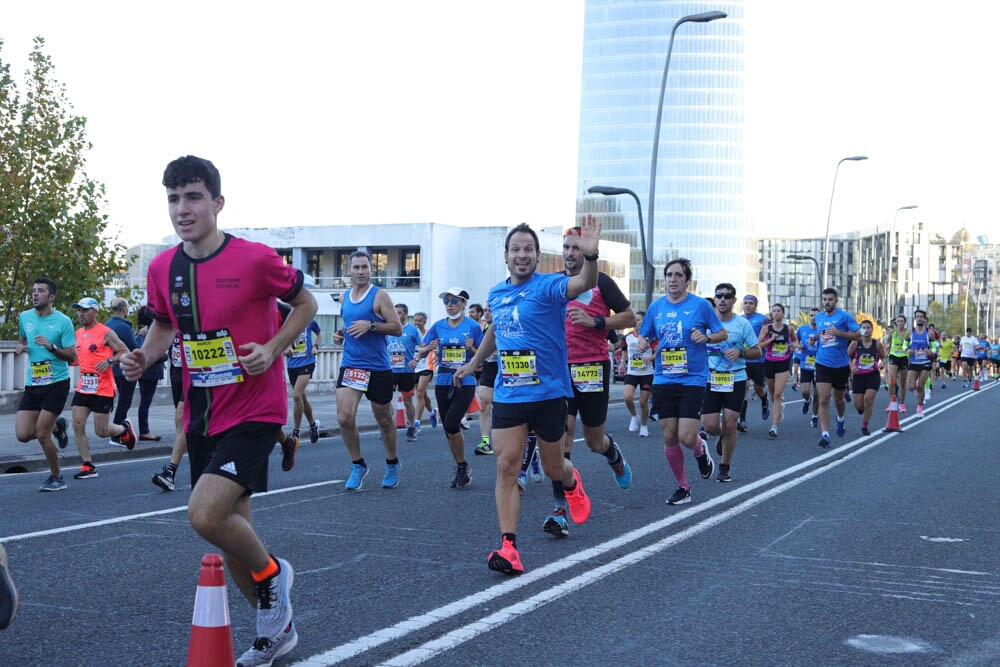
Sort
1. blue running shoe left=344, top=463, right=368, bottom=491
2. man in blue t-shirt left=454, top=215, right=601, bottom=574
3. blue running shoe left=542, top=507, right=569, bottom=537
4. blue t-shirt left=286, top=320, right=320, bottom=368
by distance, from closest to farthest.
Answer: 1. man in blue t-shirt left=454, top=215, right=601, bottom=574
2. blue running shoe left=542, top=507, right=569, bottom=537
3. blue running shoe left=344, top=463, right=368, bottom=491
4. blue t-shirt left=286, top=320, right=320, bottom=368

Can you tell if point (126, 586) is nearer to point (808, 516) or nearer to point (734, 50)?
point (808, 516)

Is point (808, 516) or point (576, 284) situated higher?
point (576, 284)

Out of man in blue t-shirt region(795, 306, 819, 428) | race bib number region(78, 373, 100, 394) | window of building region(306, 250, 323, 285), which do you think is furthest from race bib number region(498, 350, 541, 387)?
window of building region(306, 250, 323, 285)

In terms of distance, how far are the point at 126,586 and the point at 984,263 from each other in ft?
544

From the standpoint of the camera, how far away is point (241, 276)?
459 centimetres

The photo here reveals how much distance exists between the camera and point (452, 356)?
14.8 meters

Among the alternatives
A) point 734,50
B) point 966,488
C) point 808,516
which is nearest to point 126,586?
point 808,516

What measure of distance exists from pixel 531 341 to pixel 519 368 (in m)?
0.17

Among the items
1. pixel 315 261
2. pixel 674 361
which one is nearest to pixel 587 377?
pixel 674 361

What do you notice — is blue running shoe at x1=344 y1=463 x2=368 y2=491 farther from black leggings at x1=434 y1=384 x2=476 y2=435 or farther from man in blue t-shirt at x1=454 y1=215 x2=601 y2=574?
man in blue t-shirt at x1=454 y1=215 x2=601 y2=574

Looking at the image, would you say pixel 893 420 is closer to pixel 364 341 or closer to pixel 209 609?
pixel 364 341

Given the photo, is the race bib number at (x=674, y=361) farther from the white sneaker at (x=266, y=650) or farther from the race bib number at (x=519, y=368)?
the white sneaker at (x=266, y=650)

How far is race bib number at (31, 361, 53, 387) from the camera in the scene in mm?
10539

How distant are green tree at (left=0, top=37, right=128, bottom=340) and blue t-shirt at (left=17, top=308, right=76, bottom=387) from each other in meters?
12.8
